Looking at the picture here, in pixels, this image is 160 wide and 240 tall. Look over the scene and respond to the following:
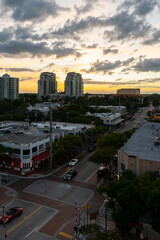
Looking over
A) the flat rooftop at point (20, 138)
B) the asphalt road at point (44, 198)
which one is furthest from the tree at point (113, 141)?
the flat rooftop at point (20, 138)

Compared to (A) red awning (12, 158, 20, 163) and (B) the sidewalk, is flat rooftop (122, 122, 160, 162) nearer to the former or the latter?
(B) the sidewalk

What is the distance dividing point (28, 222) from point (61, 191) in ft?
29.5

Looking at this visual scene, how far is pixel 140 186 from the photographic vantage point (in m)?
20.6

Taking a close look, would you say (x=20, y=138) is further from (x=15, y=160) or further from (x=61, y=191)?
(x=61, y=191)

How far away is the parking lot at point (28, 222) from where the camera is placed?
22.1 m

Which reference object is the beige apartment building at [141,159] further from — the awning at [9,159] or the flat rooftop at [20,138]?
the flat rooftop at [20,138]

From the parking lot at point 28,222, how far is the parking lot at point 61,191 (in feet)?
11.1

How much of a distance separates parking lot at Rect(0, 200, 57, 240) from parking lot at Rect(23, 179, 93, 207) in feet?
11.1

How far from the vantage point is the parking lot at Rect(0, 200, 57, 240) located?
22.1 metres

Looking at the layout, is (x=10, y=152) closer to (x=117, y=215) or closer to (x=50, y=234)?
(x=50, y=234)

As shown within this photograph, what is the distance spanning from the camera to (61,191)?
108 feet

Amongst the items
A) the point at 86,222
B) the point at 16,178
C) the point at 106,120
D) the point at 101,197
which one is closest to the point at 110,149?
the point at 101,197

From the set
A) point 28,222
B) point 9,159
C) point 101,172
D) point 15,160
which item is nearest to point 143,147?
point 101,172

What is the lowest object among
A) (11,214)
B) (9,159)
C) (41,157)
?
(11,214)
